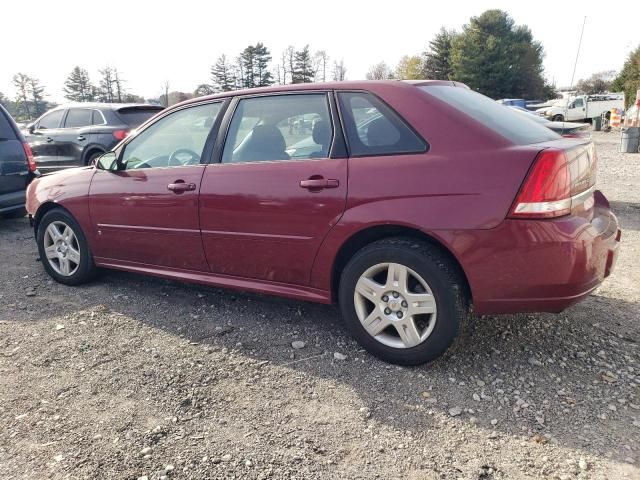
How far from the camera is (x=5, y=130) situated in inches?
269

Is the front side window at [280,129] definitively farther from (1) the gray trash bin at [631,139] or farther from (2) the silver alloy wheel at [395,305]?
(1) the gray trash bin at [631,139]

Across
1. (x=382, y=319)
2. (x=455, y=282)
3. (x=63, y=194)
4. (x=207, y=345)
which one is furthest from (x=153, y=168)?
(x=455, y=282)

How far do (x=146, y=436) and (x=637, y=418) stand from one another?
2.39 meters

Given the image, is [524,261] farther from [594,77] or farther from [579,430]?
[594,77]

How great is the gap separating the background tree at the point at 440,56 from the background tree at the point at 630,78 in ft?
79.8

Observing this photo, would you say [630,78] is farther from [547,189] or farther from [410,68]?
[547,189]

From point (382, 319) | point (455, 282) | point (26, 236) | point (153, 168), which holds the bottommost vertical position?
point (26, 236)

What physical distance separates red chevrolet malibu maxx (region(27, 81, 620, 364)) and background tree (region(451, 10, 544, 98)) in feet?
183

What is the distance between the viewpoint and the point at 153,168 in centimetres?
402

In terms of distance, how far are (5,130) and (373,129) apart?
19.1 feet

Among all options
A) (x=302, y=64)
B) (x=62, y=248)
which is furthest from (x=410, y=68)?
(x=62, y=248)

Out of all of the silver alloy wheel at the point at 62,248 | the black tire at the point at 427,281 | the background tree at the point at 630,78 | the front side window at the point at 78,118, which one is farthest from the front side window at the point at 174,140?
the background tree at the point at 630,78

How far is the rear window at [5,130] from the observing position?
6.78m

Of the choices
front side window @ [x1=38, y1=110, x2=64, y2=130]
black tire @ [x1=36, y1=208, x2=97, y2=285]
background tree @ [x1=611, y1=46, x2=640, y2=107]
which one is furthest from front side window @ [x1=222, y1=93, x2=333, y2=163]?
background tree @ [x1=611, y1=46, x2=640, y2=107]
